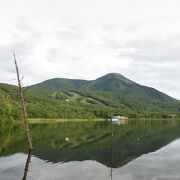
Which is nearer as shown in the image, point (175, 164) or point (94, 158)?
point (175, 164)

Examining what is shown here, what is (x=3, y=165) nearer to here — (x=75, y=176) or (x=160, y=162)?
(x=75, y=176)

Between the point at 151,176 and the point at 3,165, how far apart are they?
70.8ft

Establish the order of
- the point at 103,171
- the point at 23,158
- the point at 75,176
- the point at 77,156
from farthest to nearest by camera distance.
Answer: the point at 77,156, the point at 23,158, the point at 103,171, the point at 75,176

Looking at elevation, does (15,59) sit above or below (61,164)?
above

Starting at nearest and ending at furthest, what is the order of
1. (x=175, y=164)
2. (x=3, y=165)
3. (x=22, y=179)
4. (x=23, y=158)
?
(x=22, y=179), (x=3, y=165), (x=175, y=164), (x=23, y=158)

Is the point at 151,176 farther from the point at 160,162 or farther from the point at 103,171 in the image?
the point at 160,162

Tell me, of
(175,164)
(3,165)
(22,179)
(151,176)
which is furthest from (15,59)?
(175,164)

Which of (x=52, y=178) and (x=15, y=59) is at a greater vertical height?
(x=15, y=59)

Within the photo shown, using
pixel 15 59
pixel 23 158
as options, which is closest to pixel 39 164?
pixel 23 158

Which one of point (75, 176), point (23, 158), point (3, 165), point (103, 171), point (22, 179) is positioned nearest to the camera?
point (22, 179)

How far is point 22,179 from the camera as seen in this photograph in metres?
38.2

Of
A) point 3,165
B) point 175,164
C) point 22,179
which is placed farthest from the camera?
point 175,164

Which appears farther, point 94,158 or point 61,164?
point 94,158

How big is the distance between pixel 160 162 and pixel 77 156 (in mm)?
15193
